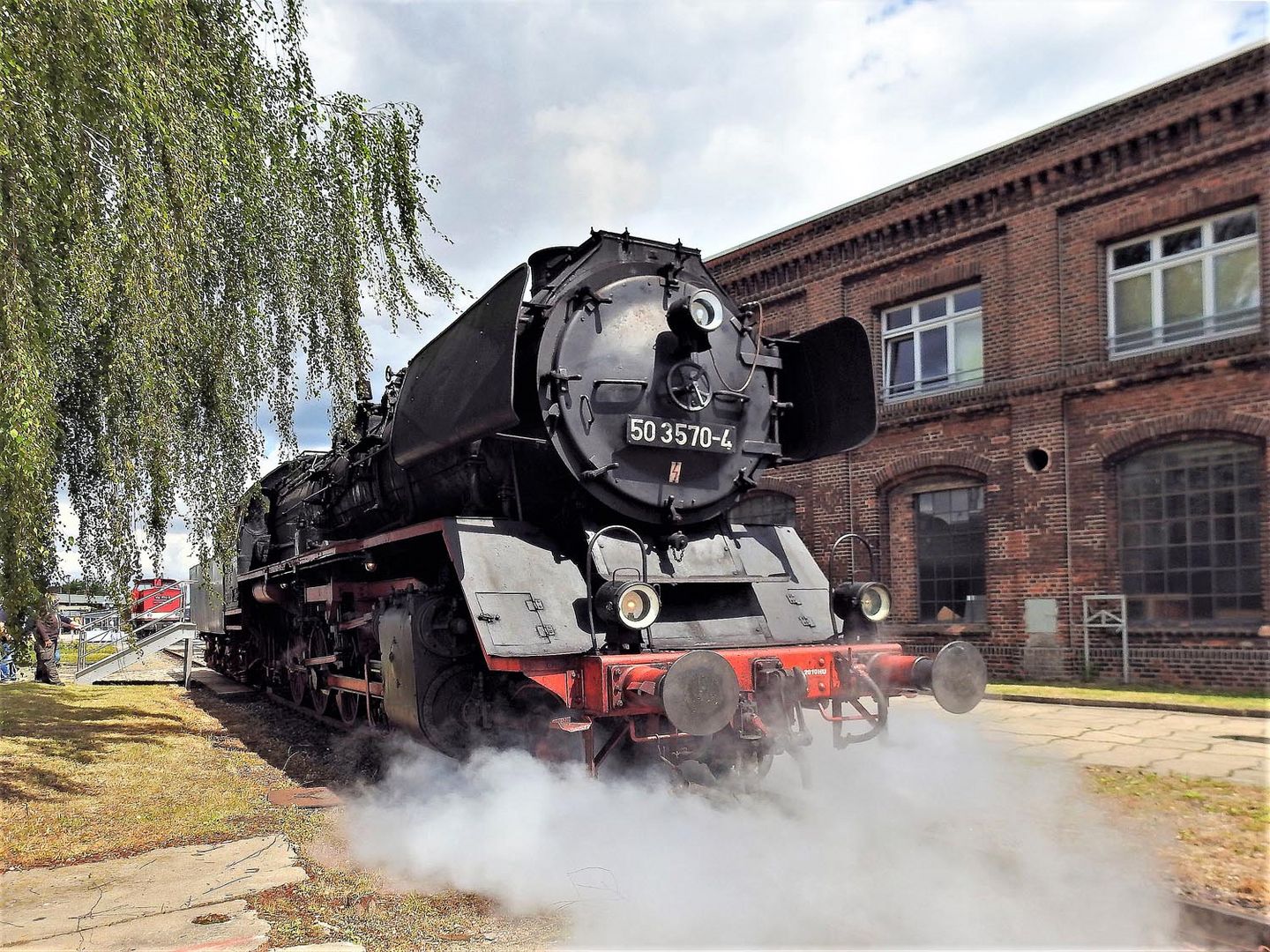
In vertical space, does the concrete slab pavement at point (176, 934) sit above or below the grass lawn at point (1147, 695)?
above

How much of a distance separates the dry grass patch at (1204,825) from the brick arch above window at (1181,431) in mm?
5673

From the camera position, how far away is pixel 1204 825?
14.7ft

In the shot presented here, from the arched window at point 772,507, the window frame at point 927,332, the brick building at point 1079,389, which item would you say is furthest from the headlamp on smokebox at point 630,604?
the arched window at point 772,507

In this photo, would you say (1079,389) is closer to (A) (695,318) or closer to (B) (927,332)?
(B) (927,332)

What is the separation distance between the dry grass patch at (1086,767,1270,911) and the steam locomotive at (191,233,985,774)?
1.10 metres

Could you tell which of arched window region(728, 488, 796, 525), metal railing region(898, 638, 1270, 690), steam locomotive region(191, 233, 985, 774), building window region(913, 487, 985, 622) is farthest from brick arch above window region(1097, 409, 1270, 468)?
A: steam locomotive region(191, 233, 985, 774)

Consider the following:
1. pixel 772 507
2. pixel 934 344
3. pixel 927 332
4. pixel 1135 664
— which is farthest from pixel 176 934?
pixel 772 507

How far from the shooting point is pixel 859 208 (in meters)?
13.5

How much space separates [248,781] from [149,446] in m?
2.39

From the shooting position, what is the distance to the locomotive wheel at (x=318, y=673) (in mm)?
7449

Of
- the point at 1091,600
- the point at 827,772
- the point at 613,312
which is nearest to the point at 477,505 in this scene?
the point at 613,312

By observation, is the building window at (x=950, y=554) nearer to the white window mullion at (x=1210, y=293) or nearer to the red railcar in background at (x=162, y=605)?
the white window mullion at (x=1210, y=293)

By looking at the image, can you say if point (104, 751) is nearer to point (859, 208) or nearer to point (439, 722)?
point (439, 722)

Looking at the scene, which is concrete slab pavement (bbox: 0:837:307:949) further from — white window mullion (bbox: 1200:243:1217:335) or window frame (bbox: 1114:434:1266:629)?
white window mullion (bbox: 1200:243:1217:335)
